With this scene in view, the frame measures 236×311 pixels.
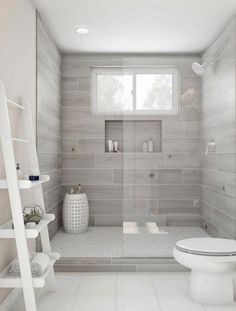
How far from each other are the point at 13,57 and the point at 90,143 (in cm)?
217

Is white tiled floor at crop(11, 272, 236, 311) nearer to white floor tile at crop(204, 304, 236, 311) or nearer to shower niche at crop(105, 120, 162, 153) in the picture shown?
white floor tile at crop(204, 304, 236, 311)

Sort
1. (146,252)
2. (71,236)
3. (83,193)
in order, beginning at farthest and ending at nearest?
(83,193) → (71,236) → (146,252)

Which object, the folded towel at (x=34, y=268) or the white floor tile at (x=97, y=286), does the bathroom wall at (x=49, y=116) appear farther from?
the folded towel at (x=34, y=268)

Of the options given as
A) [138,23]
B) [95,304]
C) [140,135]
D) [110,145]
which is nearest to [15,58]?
[138,23]

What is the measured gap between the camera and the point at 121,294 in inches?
102

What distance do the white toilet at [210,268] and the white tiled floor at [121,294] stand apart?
0.07 meters

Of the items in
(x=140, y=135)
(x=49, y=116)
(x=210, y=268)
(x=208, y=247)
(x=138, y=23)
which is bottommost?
(x=210, y=268)

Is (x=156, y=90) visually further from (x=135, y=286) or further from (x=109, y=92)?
(x=135, y=286)

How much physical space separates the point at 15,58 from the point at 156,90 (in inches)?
62.8

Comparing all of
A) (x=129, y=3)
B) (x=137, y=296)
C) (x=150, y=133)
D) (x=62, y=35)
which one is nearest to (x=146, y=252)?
(x=137, y=296)

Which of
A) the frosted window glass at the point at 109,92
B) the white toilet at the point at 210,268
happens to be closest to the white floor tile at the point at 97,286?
the white toilet at the point at 210,268

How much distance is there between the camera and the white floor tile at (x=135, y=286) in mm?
2617

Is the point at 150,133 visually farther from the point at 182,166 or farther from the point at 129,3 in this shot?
the point at 129,3

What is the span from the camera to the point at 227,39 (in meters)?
3.40
